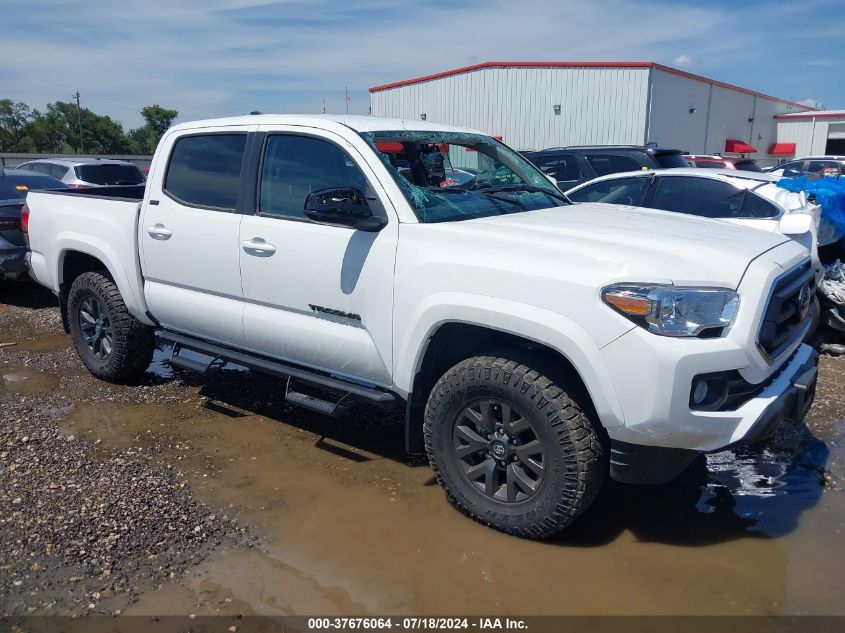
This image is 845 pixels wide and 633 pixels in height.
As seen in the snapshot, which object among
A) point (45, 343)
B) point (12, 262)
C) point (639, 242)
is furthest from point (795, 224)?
point (12, 262)

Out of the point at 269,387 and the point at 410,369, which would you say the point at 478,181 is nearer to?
the point at 410,369

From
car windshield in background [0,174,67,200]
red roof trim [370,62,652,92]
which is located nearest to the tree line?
red roof trim [370,62,652,92]

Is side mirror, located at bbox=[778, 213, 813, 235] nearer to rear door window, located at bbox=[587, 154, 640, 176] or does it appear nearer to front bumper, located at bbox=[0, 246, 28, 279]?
rear door window, located at bbox=[587, 154, 640, 176]

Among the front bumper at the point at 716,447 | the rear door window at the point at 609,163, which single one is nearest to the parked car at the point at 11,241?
the rear door window at the point at 609,163

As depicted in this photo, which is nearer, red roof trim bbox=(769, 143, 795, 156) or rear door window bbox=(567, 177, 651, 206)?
rear door window bbox=(567, 177, 651, 206)

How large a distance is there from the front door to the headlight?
1216mm

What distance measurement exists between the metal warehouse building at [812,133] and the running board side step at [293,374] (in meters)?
43.2

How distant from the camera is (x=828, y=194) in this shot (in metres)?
7.15

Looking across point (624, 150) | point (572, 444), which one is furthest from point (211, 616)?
point (624, 150)

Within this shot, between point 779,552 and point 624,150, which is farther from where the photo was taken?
point 624,150

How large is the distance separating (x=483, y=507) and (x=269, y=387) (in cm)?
277

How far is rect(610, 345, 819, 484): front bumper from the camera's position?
9.66 ft

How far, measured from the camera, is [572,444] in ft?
10.2

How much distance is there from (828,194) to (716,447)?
5.42m
